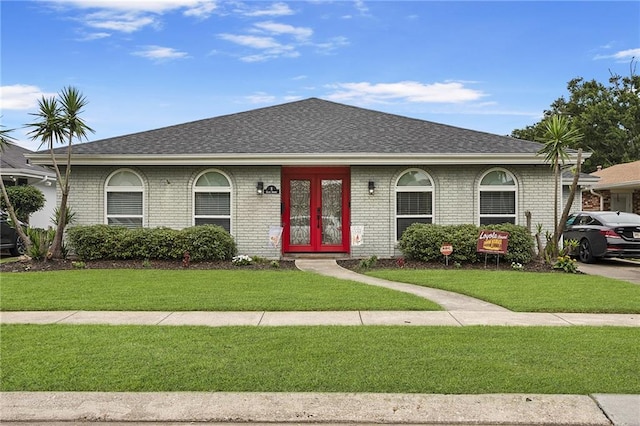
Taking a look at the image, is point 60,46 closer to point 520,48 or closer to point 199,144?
point 199,144

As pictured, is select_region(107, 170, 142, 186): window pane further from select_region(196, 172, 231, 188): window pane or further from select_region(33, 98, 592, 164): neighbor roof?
select_region(196, 172, 231, 188): window pane

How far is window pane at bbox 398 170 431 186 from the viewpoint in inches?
599

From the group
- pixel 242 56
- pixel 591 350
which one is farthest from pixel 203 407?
pixel 242 56

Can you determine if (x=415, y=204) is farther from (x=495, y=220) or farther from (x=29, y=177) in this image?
(x=29, y=177)

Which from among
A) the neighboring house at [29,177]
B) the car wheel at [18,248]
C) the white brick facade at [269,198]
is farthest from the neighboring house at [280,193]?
the neighboring house at [29,177]

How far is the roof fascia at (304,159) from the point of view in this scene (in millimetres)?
14523

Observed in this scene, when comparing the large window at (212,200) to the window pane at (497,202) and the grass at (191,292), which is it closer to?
the grass at (191,292)

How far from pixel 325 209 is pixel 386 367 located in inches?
427

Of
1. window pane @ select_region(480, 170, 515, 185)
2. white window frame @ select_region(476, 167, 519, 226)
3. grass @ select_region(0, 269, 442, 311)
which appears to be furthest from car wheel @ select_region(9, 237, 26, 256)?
window pane @ select_region(480, 170, 515, 185)

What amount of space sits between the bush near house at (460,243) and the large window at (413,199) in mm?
1109

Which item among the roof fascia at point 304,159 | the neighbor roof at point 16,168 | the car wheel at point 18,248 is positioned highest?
the neighbor roof at point 16,168

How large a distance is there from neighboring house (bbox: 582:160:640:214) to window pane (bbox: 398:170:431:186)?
50.5 feet

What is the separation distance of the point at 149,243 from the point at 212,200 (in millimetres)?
2312

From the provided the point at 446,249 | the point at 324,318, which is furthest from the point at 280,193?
the point at 324,318
